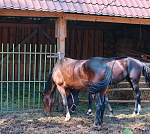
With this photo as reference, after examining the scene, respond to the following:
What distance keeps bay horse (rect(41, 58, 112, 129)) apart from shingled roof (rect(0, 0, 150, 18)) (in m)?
1.53

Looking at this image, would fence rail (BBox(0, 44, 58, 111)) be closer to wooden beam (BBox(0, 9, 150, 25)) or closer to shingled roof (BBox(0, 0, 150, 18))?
wooden beam (BBox(0, 9, 150, 25))

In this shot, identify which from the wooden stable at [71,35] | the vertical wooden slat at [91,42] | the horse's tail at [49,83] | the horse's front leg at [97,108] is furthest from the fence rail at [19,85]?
the vertical wooden slat at [91,42]

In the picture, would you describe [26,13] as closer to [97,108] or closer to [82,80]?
[82,80]

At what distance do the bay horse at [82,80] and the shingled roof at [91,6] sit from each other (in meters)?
1.53

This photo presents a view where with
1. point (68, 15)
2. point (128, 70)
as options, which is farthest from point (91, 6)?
point (128, 70)

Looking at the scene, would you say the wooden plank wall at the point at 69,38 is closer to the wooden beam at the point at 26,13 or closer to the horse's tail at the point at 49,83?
the wooden beam at the point at 26,13

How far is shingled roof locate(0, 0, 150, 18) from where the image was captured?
683 cm

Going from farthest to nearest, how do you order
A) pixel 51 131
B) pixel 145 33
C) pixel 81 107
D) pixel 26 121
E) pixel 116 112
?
pixel 145 33
pixel 81 107
pixel 116 112
pixel 26 121
pixel 51 131

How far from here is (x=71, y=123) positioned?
6344 millimetres

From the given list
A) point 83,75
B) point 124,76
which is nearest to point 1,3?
point 83,75

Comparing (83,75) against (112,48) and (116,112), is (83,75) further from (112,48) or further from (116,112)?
(112,48)

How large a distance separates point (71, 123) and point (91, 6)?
139 inches

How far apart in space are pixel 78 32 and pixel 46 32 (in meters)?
1.65

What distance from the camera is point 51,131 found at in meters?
5.56
